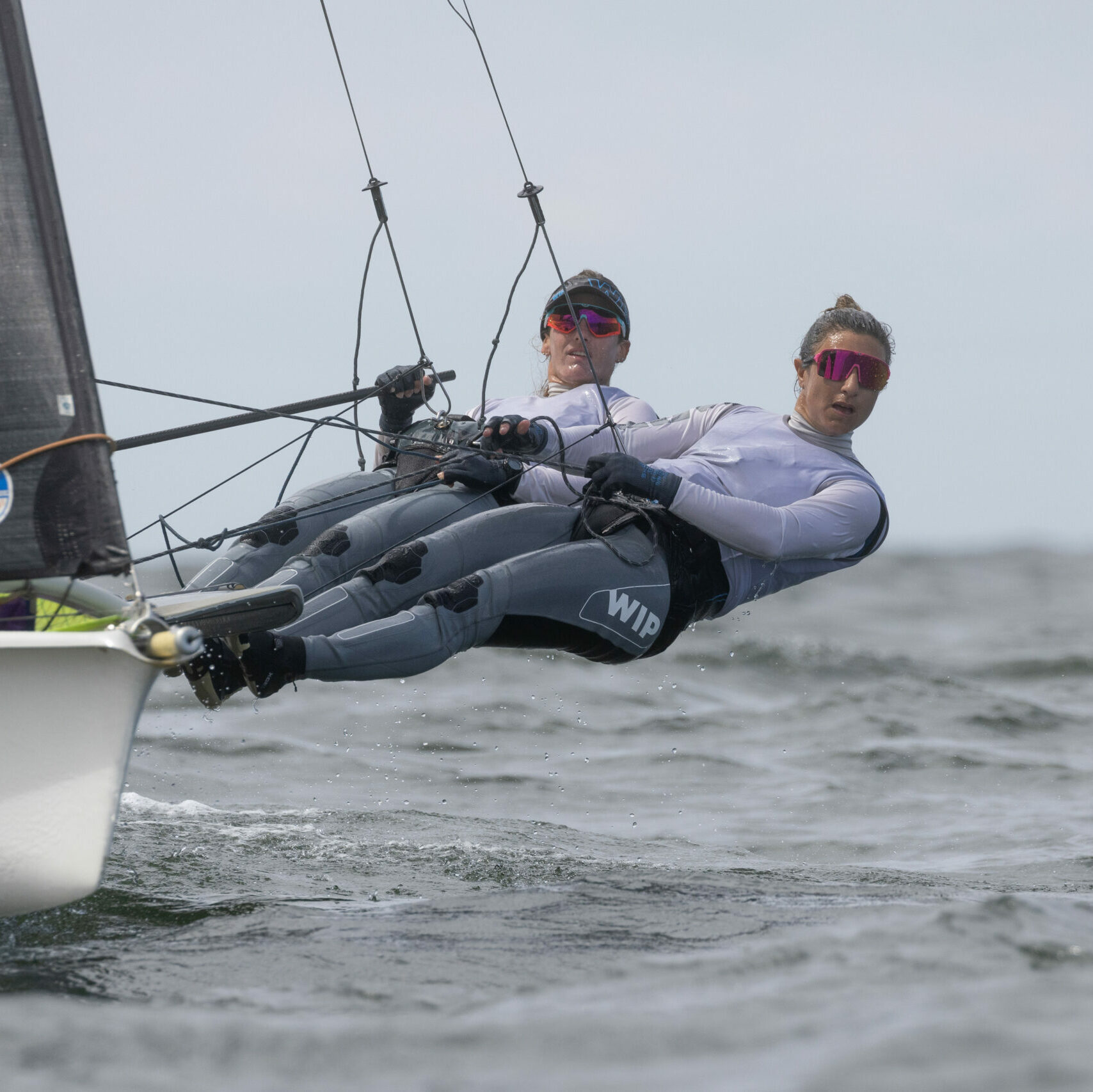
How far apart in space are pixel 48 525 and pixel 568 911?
179cm

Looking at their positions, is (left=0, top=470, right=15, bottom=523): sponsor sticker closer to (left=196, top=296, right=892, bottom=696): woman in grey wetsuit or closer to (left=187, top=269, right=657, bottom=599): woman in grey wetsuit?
(left=196, top=296, right=892, bottom=696): woman in grey wetsuit

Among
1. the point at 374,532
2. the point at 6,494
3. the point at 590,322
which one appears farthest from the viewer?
the point at 590,322

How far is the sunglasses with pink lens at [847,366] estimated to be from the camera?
414 centimetres

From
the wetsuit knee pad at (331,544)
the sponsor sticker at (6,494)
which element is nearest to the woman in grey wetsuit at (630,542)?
the wetsuit knee pad at (331,544)

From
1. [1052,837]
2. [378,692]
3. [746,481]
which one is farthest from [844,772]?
[746,481]

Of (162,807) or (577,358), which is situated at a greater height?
(577,358)

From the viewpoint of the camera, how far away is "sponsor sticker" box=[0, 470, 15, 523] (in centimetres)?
288

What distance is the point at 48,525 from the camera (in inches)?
114

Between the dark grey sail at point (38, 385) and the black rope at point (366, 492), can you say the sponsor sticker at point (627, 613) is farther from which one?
the dark grey sail at point (38, 385)

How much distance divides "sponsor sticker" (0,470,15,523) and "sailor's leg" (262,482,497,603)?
2.90 feet

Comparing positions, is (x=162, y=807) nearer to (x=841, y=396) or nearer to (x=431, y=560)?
(x=431, y=560)

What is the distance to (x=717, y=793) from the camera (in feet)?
29.6

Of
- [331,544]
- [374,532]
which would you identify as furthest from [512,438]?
[331,544]

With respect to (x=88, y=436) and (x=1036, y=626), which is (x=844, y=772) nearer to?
(x=88, y=436)
